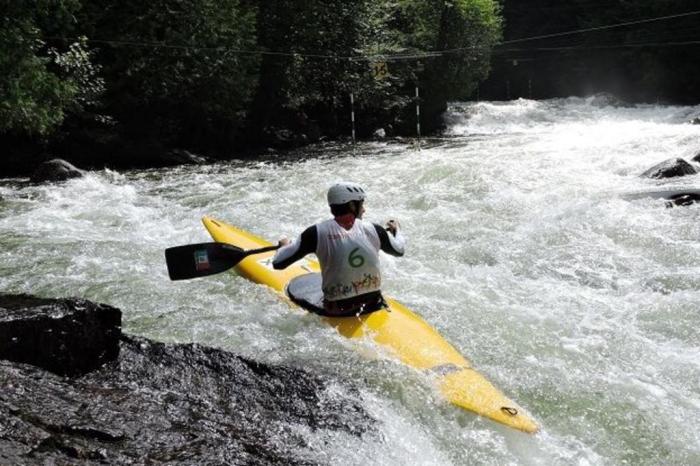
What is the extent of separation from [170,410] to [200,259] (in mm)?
1888

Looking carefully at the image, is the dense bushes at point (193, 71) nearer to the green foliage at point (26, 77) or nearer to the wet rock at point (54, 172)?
the green foliage at point (26, 77)

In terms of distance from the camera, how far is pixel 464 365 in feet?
10.7

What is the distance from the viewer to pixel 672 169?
A: 27.1 ft

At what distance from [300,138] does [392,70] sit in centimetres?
457

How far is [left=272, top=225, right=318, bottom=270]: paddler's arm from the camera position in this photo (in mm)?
3648

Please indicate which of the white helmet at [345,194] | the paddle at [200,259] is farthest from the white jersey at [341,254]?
the paddle at [200,259]

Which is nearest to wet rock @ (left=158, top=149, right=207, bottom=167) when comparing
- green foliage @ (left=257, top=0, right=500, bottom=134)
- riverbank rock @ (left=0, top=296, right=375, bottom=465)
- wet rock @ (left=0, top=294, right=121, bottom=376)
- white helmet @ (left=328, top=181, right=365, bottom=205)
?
green foliage @ (left=257, top=0, right=500, bottom=134)

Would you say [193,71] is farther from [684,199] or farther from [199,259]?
[199,259]

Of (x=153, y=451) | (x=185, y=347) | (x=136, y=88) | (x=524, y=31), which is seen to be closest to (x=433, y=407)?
(x=185, y=347)

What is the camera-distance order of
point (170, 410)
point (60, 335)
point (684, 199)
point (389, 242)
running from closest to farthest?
point (170, 410)
point (60, 335)
point (389, 242)
point (684, 199)

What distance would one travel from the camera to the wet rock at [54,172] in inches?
400

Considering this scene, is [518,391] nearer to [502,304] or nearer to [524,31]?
[502,304]

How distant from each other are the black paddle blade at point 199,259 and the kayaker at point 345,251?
0.62 m

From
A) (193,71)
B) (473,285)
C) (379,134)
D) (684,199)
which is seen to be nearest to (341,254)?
(473,285)
